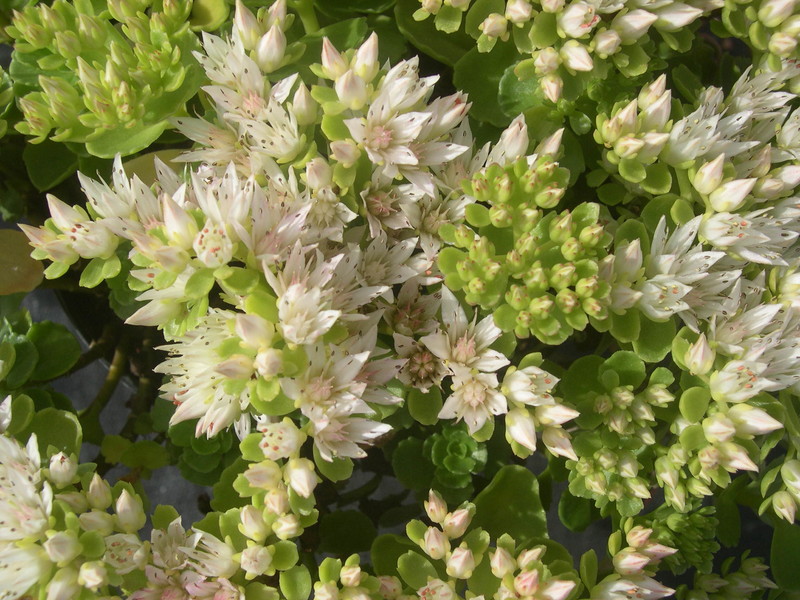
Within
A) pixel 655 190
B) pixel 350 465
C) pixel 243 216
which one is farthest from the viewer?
pixel 655 190

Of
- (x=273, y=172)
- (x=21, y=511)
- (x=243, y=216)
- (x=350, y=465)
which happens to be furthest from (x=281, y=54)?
(x=21, y=511)

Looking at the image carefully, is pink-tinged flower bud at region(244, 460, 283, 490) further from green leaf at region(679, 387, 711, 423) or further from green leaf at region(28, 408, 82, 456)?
green leaf at region(679, 387, 711, 423)

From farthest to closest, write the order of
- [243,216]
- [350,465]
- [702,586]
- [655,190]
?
[702,586] → [655,190] → [350,465] → [243,216]

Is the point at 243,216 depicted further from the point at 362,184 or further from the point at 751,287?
the point at 751,287

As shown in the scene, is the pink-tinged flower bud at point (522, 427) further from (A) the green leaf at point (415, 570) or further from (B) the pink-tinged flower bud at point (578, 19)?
(B) the pink-tinged flower bud at point (578, 19)

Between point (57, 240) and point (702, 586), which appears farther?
point (702, 586)

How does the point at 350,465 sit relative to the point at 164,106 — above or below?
below

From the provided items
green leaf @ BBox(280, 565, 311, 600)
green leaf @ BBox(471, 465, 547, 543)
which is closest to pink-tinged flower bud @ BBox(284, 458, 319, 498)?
green leaf @ BBox(280, 565, 311, 600)

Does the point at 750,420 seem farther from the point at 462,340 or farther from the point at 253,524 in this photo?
the point at 253,524

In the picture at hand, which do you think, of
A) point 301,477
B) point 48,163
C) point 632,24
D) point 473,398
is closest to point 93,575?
point 301,477
